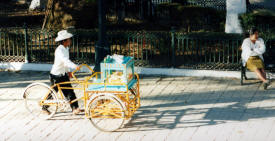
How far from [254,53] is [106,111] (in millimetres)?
4112

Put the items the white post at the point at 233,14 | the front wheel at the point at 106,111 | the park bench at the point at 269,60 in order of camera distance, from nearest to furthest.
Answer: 1. the front wheel at the point at 106,111
2. the park bench at the point at 269,60
3. the white post at the point at 233,14

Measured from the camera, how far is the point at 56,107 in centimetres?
777

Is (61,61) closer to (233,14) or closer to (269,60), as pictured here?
(269,60)

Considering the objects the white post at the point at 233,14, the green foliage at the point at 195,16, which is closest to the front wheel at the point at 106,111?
the white post at the point at 233,14

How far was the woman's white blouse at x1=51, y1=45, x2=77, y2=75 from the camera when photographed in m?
7.38

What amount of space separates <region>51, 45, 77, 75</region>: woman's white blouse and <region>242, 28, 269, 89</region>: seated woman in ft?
13.7

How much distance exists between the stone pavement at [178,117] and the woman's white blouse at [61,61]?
0.92 meters

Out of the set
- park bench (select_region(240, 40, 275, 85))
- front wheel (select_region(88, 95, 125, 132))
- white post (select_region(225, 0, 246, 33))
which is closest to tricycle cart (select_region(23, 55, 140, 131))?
front wheel (select_region(88, 95, 125, 132))

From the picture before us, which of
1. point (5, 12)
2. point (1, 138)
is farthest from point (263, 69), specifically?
point (5, 12)

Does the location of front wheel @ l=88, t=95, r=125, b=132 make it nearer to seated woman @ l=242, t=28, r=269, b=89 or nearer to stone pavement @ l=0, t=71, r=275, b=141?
stone pavement @ l=0, t=71, r=275, b=141

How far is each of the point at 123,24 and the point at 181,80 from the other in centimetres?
692

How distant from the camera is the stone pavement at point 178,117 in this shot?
7.09 meters

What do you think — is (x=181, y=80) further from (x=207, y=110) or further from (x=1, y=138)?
(x=1, y=138)

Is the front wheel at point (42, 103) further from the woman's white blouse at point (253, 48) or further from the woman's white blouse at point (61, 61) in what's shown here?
the woman's white blouse at point (253, 48)
